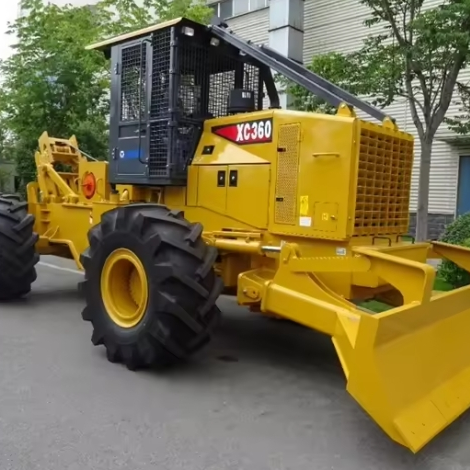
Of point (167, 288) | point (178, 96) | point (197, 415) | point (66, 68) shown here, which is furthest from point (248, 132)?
point (66, 68)

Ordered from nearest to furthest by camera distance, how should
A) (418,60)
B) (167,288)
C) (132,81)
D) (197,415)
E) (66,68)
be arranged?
Answer: (197,415) < (167,288) < (132,81) < (418,60) < (66,68)

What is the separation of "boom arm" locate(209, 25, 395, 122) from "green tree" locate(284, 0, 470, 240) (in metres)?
3.87

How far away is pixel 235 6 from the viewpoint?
20.7 m

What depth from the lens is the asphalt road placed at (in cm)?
370

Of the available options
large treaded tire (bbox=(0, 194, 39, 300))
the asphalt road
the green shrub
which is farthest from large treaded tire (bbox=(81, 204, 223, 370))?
the green shrub

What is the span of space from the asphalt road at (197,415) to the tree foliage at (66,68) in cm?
1106

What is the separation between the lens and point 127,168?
21.1ft

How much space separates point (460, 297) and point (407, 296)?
64cm

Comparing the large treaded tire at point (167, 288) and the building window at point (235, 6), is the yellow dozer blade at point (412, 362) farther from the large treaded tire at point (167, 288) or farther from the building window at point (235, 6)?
the building window at point (235, 6)

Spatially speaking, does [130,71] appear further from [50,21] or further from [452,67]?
[50,21]

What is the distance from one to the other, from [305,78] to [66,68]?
1208cm

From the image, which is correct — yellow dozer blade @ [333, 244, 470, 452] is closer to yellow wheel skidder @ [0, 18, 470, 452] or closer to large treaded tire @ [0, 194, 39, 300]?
yellow wheel skidder @ [0, 18, 470, 452]

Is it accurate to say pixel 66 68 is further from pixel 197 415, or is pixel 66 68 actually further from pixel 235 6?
pixel 197 415

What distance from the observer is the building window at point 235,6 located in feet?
65.5
